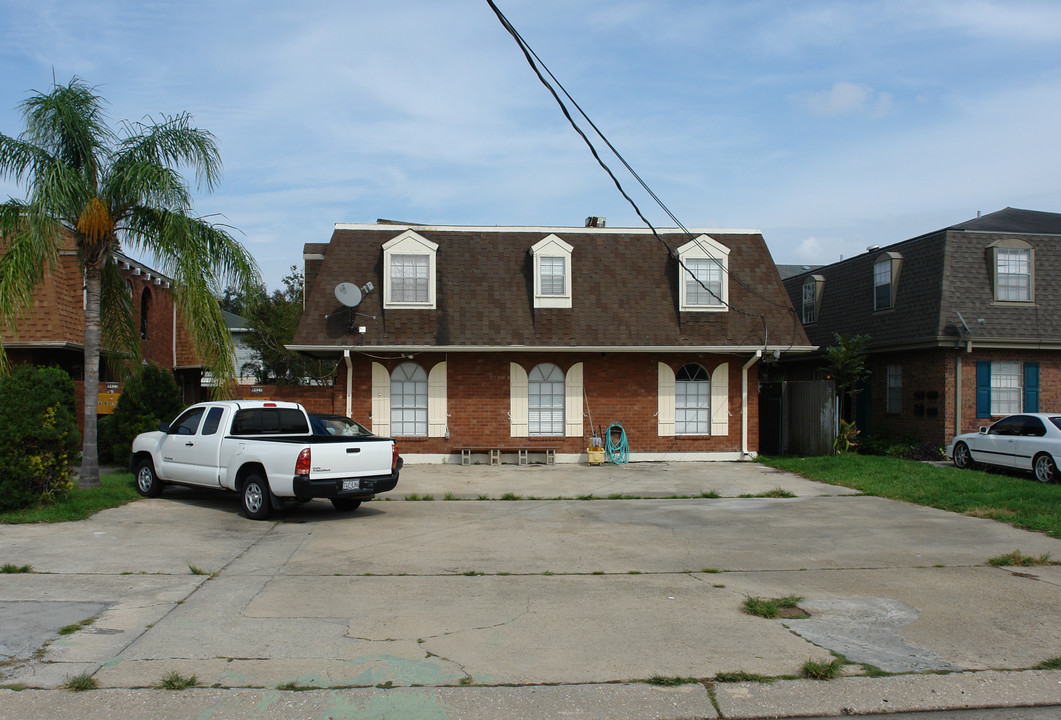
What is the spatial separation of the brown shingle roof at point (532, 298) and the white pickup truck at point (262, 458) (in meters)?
6.24

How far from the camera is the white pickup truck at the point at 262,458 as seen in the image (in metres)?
12.5

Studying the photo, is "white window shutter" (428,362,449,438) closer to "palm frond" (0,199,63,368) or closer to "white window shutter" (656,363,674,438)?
"white window shutter" (656,363,674,438)

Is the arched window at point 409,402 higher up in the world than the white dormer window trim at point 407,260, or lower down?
lower down

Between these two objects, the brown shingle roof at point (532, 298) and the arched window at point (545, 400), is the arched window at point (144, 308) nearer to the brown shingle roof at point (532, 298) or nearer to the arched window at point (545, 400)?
the brown shingle roof at point (532, 298)

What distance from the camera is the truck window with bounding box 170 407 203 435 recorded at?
563 inches

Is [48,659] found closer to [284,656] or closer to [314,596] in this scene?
[284,656]

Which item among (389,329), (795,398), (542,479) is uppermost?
(389,329)

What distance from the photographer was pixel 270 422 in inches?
559

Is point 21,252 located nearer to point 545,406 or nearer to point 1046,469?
point 545,406

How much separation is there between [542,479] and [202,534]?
8.40m

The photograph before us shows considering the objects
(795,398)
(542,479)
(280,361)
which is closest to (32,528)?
(542,479)

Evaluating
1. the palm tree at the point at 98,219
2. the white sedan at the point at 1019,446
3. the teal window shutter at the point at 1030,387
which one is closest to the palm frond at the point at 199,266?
the palm tree at the point at 98,219

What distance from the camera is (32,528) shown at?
1162 centimetres

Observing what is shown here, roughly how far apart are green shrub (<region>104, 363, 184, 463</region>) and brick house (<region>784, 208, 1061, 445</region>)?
18.8m
